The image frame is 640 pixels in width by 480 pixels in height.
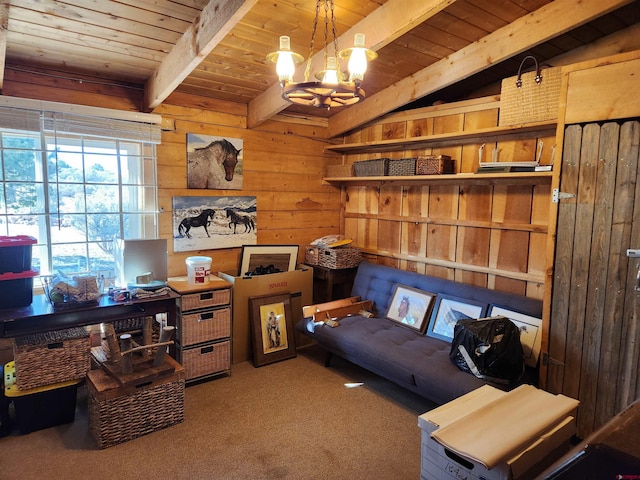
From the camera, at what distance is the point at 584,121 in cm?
223

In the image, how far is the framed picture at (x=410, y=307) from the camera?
3.24 m

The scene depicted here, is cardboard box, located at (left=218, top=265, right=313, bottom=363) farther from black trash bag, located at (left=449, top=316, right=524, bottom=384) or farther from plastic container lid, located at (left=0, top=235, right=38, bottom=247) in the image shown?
black trash bag, located at (left=449, top=316, right=524, bottom=384)

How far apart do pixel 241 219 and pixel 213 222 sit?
0.27 meters

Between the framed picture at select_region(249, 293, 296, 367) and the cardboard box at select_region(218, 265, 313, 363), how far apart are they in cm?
6

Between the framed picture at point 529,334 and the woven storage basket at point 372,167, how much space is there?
1604 mm

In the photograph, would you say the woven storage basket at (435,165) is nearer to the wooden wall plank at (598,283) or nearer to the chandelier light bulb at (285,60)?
the wooden wall plank at (598,283)

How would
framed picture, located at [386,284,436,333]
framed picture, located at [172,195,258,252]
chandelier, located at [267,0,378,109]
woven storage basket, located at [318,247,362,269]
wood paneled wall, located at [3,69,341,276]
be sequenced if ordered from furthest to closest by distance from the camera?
1. woven storage basket, located at [318,247,362,269]
2. framed picture, located at [172,195,258,252]
3. framed picture, located at [386,284,436,333]
4. wood paneled wall, located at [3,69,341,276]
5. chandelier, located at [267,0,378,109]

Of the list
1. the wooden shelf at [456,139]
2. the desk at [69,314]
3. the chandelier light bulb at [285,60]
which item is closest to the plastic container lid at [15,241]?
the desk at [69,314]

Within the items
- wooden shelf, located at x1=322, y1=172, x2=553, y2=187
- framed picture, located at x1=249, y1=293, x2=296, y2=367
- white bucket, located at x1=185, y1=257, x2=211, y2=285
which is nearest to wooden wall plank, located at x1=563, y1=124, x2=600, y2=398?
wooden shelf, located at x1=322, y1=172, x2=553, y2=187

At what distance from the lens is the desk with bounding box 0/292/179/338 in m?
2.26

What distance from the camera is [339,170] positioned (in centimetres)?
417

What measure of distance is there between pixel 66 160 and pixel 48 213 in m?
0.40

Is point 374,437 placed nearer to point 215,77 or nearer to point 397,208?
point 397,208

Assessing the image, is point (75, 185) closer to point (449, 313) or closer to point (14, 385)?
point (14, 385)
